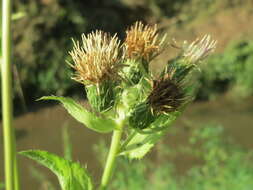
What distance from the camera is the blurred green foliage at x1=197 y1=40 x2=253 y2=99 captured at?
9.34 meters

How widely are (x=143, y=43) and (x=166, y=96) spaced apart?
6.8 inches

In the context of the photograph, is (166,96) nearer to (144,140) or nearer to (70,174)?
(144,140)

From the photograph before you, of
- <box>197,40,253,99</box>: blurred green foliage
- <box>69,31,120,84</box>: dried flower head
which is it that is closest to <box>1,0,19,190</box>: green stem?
<box>69,31,120,84</box>: dried flower head

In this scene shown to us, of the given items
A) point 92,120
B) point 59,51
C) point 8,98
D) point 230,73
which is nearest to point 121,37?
point 59,51

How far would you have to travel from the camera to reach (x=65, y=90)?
30.5 ft

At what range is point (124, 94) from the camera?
1.42 m

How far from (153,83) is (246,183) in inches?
119

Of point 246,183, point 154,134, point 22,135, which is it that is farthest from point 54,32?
point 154,134

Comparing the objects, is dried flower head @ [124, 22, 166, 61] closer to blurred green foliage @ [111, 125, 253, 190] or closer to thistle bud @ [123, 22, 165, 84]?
thistle bud @ [123, 22, 165, 84]

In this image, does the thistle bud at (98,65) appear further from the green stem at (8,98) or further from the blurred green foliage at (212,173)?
the blurred green foliage at (212,173)

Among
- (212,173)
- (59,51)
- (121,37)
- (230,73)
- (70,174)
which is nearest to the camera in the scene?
(70,174)

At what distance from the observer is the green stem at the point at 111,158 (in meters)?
1.33

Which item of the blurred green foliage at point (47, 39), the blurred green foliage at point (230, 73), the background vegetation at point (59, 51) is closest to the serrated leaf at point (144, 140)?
the background vegetation at point (59, 51)

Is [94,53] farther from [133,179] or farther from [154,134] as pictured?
[133,179]
